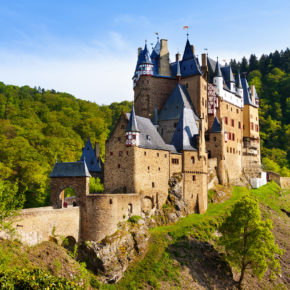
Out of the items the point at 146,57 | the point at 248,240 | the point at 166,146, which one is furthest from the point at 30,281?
the point at 146,57

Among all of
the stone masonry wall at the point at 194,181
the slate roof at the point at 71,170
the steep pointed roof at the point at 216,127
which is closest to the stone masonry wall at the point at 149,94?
the steep pointed roof at the point at 216,127

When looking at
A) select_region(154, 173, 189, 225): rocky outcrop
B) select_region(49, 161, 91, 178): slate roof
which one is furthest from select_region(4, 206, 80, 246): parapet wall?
select_region(154, 173, 189, 225): rocky outcrop

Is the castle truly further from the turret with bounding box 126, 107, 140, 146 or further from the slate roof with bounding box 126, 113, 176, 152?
the slate roof with bounding box 126, 113, 176, 152

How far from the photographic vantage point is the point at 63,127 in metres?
70.2

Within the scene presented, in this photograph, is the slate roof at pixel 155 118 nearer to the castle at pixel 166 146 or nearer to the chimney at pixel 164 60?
the castle at pixel 166 146

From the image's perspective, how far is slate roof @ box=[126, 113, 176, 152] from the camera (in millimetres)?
44938

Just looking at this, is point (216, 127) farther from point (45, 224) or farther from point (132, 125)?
point (45, 224)

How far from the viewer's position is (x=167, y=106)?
5806cm

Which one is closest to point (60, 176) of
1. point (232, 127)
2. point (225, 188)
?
point (225, 188)

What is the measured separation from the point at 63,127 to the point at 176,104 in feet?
73.8

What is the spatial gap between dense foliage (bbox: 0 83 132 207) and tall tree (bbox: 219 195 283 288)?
20847 mm

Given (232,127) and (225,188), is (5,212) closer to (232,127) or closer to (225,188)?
(225,188)

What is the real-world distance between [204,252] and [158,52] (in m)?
33.3

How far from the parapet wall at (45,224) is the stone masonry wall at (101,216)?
992mm
